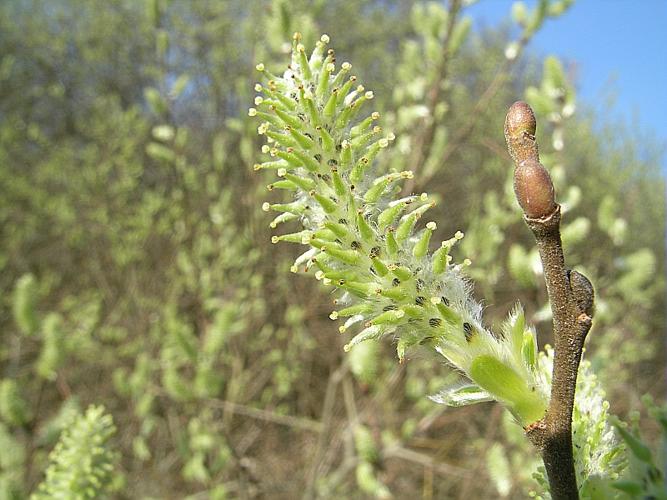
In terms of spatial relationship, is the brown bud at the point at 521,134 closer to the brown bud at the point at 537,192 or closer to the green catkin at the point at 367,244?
the brown bud at the point at 537,192

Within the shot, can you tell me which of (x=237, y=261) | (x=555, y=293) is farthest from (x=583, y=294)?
(x=237, y=261)

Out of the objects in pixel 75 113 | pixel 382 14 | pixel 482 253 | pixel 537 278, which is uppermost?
Result: pixel 382 14

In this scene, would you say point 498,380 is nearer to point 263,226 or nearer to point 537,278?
point 537,278

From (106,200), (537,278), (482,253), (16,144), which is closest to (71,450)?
(537,278)

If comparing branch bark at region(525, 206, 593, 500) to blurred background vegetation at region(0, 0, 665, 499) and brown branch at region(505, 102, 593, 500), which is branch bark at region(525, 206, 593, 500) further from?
blurred background vegetation at region(0, 0, 665, 499)

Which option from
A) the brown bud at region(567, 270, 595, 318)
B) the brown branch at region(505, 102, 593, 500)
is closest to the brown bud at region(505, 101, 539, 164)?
the brown branch at region(505, 102, 593, 500)

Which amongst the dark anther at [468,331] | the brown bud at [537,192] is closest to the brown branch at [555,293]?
the brown bud at [537,192]

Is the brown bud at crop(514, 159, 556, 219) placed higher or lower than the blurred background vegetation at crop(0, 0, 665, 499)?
lower

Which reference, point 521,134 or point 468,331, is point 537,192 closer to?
point 521,134

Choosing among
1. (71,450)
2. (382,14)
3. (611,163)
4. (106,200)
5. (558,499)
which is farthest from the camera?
(382,14)
